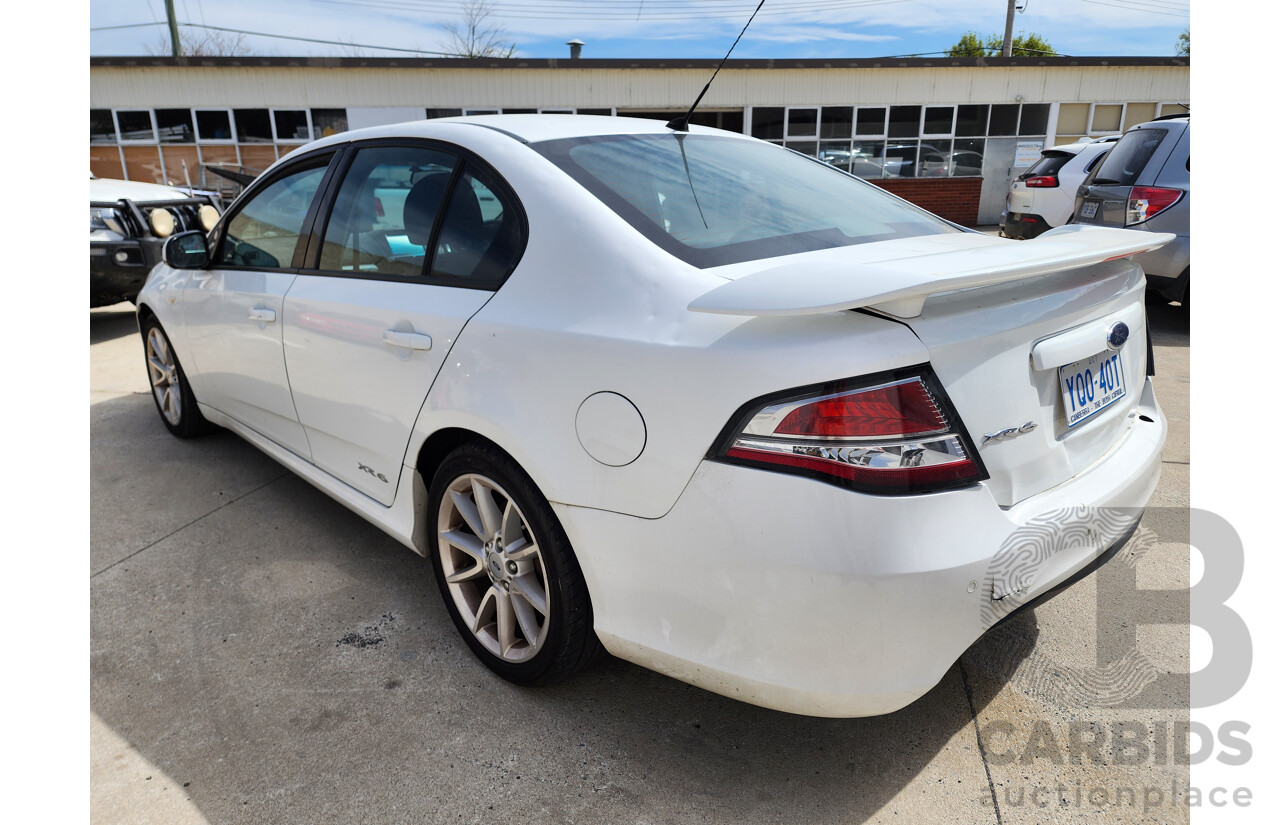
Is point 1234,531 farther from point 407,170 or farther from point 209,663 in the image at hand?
point 209,663

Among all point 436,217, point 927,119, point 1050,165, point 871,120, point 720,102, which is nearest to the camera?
point 436,217

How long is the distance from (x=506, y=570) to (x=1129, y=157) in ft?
21.1

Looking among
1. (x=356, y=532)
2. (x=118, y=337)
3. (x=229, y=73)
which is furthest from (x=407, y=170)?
(x=229, y=73)

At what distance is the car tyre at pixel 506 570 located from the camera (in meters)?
1.93

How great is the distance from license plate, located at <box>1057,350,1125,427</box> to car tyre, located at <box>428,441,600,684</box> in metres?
1.18

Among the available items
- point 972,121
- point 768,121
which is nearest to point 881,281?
point 768,121

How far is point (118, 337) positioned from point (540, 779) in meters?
7.44

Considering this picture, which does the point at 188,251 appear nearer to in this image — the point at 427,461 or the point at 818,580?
the point at 427,461

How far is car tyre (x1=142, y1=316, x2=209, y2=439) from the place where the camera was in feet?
13.7

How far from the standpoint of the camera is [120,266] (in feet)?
23.4

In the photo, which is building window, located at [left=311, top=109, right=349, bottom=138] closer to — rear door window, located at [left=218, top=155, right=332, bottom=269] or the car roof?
rear door window, located at [left=218, top=155, right=332, bottom=269]

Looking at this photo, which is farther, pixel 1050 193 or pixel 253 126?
pixel 253 126

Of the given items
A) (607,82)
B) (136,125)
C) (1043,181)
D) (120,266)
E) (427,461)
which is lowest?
(427,461)

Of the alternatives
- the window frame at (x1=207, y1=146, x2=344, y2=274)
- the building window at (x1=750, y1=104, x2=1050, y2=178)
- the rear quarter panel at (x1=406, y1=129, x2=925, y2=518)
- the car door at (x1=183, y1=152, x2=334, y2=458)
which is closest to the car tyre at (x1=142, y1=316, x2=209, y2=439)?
the car door at (x1=183, y1=152, x2=334, y2=458)
